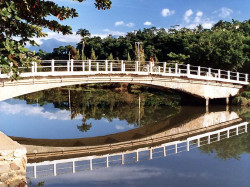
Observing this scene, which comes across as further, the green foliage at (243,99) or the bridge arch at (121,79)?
the green foliage at (243,99)

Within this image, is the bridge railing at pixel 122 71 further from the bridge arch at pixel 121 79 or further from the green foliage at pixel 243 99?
the green foliage at pixel 243 99

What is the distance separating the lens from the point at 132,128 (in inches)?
880

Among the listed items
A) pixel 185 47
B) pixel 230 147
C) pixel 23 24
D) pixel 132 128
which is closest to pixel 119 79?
pixel 132 128

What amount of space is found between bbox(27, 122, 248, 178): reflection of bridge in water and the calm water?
1.52 feet

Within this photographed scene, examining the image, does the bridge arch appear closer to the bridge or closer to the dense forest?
the bridge

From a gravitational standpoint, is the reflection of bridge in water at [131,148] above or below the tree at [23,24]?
below

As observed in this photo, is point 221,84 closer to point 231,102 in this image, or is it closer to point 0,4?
point 231,102

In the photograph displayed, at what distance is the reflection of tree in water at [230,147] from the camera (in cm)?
1597

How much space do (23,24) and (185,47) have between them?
39134mm

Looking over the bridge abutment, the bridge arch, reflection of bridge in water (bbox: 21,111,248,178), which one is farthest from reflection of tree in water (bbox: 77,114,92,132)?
the bridge abutment

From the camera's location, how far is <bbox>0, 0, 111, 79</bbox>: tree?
9.96 metres

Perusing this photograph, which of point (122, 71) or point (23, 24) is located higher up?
point (23, 24)

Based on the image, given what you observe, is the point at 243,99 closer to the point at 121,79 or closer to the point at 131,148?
the point at 121,79

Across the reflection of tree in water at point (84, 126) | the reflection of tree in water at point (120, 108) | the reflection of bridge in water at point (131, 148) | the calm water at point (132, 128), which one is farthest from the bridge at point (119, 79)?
the reflection of bridge in water at point (131, 148)
